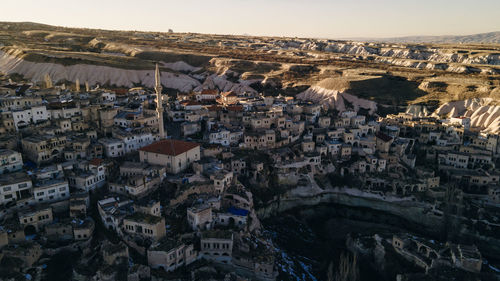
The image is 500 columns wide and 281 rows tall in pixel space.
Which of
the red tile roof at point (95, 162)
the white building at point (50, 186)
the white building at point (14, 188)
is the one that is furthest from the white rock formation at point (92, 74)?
the white building at point (14, 188)

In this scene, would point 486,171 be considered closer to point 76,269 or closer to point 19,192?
point 76,269

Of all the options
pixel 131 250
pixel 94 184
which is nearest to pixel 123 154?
pixel 94 184

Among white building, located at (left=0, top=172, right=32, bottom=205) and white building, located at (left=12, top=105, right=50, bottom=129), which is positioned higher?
white building, located at (left=12, top=105, right=50, bottom=129)

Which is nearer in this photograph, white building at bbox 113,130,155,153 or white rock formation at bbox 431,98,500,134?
white building at bbox 113,130,155,153

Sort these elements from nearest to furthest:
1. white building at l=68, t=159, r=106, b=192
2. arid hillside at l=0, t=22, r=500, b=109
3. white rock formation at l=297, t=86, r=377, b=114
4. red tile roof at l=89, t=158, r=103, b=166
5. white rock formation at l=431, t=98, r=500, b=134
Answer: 1. white building at l=68, t=159, r=106, b=192
2. red tile roof at l=89, t=158, r=103, b=166
3. white rock formation at l=431, t=98, r=500, b=134
4. white rock formation at l=297, t=86, r=377, b=114
5. arid hillside at l=0, t=22, r=500, b=109

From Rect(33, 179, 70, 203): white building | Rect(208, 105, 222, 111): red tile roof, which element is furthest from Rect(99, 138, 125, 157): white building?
Rect(208, 105, 222, 111): red tile roof

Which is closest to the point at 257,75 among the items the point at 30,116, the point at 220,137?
the point at 220,137

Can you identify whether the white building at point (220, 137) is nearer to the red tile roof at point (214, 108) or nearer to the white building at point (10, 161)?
the red tile roof at point (214, 108)

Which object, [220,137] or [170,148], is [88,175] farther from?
[220,137]

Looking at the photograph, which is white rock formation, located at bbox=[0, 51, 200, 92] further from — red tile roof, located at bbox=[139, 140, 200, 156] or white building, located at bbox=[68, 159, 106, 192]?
white building, located at bbox=[68, 159, 106, 192]
